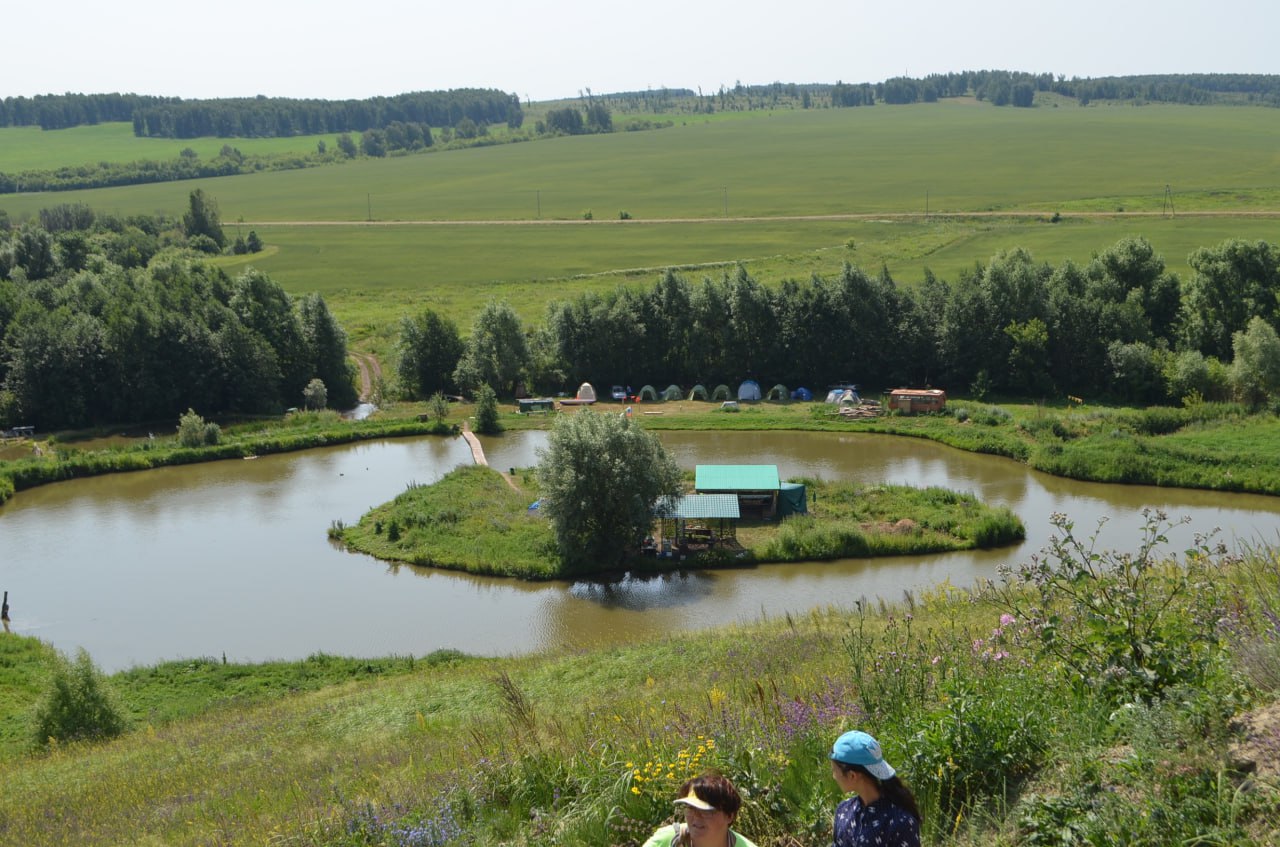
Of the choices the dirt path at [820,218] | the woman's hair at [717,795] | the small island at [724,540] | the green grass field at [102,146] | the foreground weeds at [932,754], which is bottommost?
the small island at [724,540]

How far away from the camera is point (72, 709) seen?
16.1 m

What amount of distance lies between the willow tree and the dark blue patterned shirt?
20.6 metres

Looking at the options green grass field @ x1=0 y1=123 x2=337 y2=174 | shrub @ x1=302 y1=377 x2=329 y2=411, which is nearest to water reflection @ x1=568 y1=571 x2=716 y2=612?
shrub @ x1=302 y1=377 x2=329 y2=411

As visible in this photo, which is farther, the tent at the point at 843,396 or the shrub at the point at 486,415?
the tent at the point at 843,396

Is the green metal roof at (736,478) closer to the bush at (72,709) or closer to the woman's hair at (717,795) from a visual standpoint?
the bush at (72,709)

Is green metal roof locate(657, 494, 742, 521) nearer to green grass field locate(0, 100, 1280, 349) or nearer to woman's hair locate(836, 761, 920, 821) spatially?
woman's hair locate(836, 761, 920, 821)

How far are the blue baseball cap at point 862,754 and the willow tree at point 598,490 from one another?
20652 mm

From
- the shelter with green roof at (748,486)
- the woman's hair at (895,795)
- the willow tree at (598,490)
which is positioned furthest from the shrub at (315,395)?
the woman's hair at (895,795)

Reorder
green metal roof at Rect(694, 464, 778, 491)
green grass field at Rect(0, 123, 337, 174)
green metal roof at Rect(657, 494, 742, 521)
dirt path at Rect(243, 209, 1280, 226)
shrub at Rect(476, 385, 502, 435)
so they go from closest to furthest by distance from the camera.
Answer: green metal roof at Rect(657, 494, 742, 521) < green metal roof at Rect(694, 464, 778, 491) < shrub at Rect(476, 385, 502, 435) < dirt path at Rect(243, 209, 1280, 226) < green grass field at Rect(0, 123, 337, 174)

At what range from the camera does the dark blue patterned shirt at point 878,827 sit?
481cm

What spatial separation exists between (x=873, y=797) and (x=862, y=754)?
234 millimetres

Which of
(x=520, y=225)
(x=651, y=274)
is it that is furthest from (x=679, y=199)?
(x=651, y=274)

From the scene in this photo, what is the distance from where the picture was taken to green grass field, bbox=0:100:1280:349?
71.4 m

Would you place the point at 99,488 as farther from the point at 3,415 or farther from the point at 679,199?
the point at 679,199
